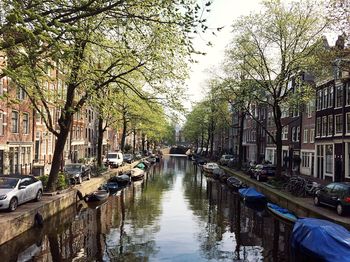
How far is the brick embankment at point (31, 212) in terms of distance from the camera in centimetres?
1627

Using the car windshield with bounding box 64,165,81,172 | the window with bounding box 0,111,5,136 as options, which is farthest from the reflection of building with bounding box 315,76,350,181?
the window with bounding box 0,111,5,136

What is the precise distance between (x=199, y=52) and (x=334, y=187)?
12.0 metres

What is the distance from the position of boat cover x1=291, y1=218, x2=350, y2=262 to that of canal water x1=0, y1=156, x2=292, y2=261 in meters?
1.46

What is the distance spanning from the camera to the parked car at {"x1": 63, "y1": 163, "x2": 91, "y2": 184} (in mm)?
31278

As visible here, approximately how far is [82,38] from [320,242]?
1052 cm

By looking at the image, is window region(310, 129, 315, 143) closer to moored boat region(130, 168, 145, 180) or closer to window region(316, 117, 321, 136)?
window region(316, 117, 321, 136)

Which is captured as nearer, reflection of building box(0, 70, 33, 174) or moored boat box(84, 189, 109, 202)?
moored boat box(84, 189, 109, 202)

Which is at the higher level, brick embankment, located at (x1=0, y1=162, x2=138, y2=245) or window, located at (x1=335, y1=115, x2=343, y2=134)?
window, located at (x1=335, y1=115, x2=343, y2=134)

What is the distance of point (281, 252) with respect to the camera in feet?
56.9

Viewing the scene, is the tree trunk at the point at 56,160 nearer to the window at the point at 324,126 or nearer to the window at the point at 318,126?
the window at the point at 324,126

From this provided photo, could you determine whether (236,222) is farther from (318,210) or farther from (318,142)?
(318,142)

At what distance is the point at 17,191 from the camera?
19.2m

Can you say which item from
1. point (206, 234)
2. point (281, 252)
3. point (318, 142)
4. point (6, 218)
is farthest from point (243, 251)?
point (318, 142)

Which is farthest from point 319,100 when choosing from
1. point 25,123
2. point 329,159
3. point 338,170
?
point 25,123
